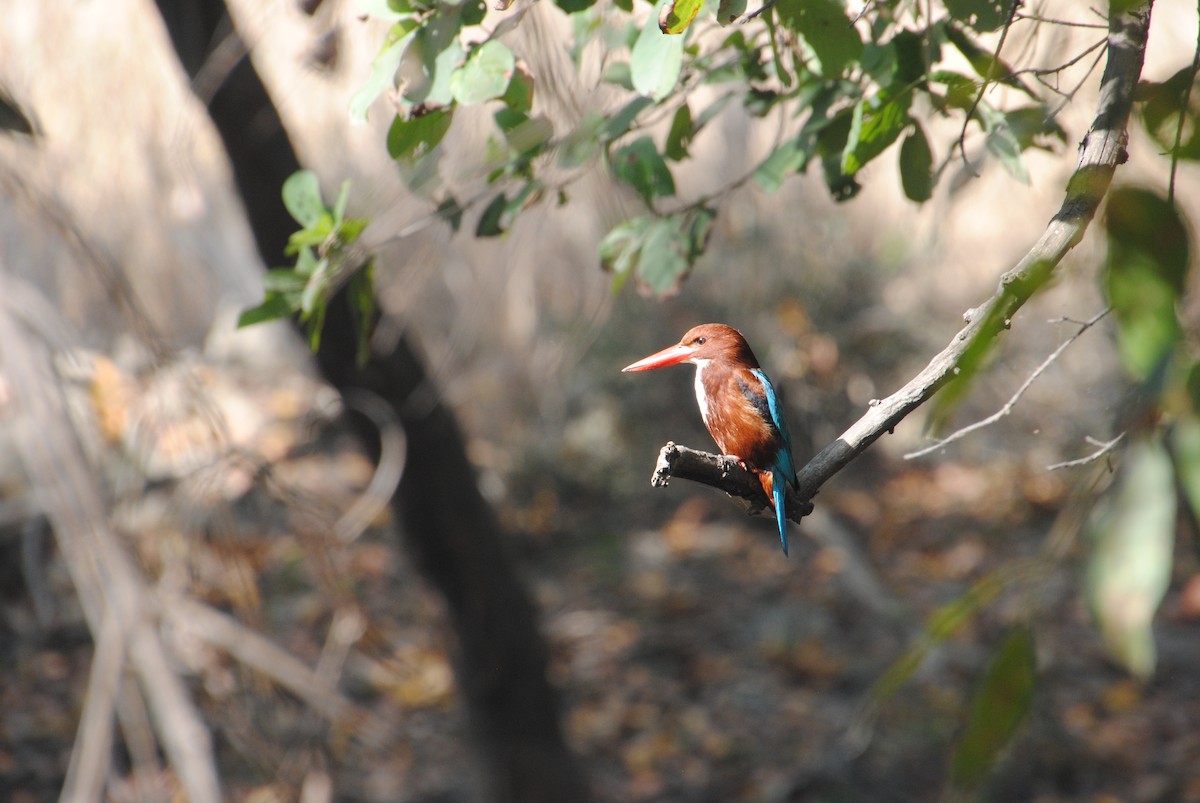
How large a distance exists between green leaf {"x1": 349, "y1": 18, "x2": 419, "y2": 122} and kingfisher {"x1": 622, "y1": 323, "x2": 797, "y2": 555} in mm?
608

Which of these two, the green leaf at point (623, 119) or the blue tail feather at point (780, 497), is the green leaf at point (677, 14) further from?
the blue tail feather at point (780, 497)

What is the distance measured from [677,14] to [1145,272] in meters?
0.65

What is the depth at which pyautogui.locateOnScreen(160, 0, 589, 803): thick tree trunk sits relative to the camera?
A: 3260 millimetres

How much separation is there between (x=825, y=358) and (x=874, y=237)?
970 millimetres

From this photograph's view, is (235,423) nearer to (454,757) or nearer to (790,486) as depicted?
(454,757)

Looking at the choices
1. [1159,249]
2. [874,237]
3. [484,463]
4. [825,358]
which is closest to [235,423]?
[484,463]

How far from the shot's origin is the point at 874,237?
20.1 ft

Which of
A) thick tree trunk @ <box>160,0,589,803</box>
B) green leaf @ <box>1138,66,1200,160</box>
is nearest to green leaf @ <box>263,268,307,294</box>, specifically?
green leaf @ <box>1138,66,1200,160</box>

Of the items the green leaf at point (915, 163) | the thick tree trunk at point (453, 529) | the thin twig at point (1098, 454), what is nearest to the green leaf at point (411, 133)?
Answer: the green leaf at point (915, 163)

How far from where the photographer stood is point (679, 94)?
1.53 m

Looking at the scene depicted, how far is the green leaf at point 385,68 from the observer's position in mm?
1189

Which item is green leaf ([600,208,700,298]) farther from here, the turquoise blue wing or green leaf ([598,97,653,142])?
the turquoise blue wing

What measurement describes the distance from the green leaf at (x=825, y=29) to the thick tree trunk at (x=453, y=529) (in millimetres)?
2348

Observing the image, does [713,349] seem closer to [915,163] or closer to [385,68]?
[915,163]
